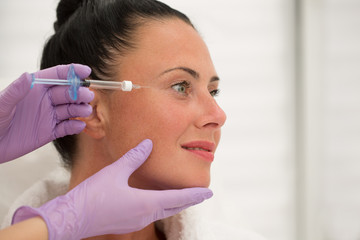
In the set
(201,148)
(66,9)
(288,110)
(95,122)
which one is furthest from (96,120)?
(288,110)

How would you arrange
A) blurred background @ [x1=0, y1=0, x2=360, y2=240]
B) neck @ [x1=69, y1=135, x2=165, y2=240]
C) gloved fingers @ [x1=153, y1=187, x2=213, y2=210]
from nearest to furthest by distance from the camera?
1. gloved fingers @ [x1=153, y1=187, x2=213, y2=210]
2. neck @ [x1=69, y1=135, x2=165, y2=240]
3. blurred background @ [x1=0, y1=0, x2=360, y2=240]

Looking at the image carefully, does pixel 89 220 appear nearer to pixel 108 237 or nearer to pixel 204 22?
Result: pixel 108 237

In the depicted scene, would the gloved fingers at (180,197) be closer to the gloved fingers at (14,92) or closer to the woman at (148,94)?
the woman at (148,94)

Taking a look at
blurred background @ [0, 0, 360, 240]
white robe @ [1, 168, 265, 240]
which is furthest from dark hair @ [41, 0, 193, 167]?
blurred background @ [0, 0, 360, 240]

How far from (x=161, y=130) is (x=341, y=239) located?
1.53 meters

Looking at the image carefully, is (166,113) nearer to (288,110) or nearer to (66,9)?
(66,9)

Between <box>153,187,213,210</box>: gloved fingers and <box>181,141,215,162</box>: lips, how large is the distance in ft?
0.36

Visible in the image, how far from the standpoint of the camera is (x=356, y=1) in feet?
6.88

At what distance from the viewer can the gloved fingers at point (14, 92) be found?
0.99m

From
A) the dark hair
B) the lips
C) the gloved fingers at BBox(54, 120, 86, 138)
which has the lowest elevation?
the lips

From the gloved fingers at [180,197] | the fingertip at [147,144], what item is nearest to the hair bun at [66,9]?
the fingertip at [147,144]

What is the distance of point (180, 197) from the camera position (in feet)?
3.43

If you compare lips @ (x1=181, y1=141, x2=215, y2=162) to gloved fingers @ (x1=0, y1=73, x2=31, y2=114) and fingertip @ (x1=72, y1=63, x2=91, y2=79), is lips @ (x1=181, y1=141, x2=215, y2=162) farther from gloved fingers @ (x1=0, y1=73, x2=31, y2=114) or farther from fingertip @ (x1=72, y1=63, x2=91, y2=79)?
gloved fingers @ (x1=0, y1=73, x2=31, y2=114)

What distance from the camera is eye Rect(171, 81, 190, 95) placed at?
1168 millimetres
